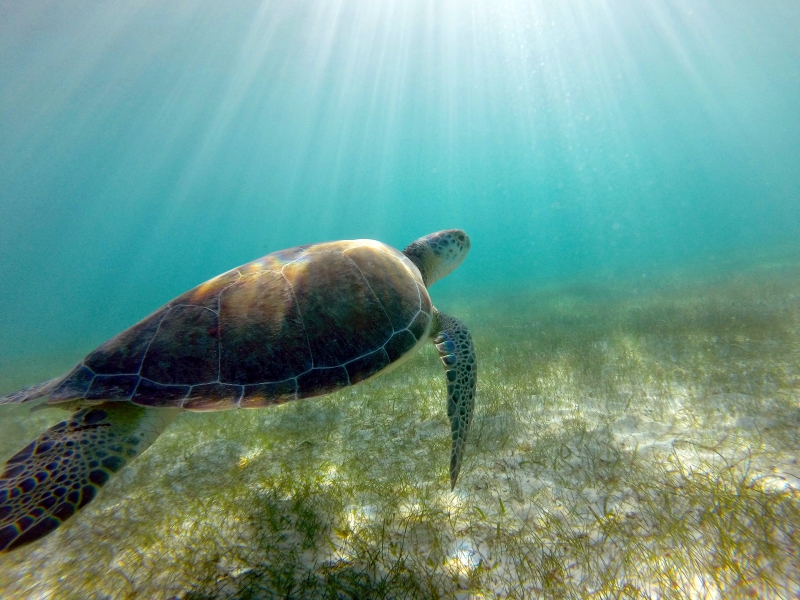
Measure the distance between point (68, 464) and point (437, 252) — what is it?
14.6 ft

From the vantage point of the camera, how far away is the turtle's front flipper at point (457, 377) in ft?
8.57

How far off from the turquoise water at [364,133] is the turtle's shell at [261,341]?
25.4 meters

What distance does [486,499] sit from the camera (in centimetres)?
245

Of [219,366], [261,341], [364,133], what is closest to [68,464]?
[219,366]

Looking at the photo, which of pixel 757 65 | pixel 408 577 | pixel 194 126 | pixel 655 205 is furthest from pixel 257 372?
pixel 655 205

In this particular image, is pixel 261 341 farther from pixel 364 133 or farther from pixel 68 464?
pixel 364 133

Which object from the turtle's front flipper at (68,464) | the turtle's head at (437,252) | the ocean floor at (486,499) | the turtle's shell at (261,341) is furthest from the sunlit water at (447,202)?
the turtle's head at (437,252)

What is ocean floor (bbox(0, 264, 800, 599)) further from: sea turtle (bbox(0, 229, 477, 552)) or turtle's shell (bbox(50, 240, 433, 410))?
turtle's shell (bbox(50, 240, 433, 410))

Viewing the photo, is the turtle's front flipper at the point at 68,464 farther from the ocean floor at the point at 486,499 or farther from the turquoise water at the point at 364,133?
the turquoise water at the point at 364,133

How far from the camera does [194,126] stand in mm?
39781

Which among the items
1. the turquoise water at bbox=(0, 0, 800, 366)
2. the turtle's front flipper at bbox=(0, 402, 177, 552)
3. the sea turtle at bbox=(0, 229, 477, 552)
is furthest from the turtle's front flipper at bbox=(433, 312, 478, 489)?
the turquoise water at bbox=(0, 0, 800, 366)

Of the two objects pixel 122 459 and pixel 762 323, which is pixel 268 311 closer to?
pixel 122 459

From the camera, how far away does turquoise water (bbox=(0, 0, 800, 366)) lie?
83.6 ft

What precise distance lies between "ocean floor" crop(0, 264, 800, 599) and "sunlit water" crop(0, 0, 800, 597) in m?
0.03
